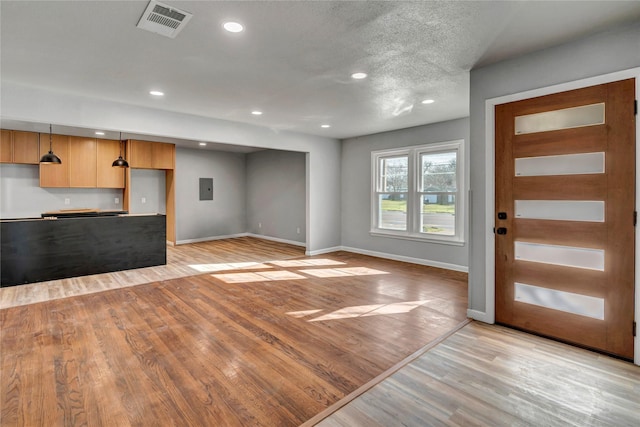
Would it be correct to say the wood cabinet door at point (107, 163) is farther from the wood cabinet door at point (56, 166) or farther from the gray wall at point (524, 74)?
the gray wall at point (524, 74)

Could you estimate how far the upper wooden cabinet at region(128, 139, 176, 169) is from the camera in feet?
23.5

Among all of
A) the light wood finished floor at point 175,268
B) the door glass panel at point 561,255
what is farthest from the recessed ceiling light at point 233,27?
the light wood finished floor at point 175,268

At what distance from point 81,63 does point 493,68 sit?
4112mm

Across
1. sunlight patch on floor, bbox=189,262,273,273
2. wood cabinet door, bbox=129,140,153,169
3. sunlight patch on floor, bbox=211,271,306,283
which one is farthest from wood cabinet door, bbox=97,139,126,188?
sunlight patch on floor, bbox=211,271,306,283

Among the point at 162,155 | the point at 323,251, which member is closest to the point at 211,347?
the point at 323,251

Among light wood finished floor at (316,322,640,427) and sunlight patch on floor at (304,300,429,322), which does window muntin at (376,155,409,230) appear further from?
light wood finished floor at (316,322,640,427)

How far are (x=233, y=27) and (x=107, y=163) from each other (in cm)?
636

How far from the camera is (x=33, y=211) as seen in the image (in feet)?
22.1

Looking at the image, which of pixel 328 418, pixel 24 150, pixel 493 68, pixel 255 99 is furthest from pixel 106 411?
pixel 24 150

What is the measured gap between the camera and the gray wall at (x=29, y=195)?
6.42 metres

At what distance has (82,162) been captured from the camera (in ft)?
22.6

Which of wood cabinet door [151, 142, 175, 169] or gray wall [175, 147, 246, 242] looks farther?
gray wall [175, 147, 246, 242]

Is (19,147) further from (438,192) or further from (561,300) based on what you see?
(561,300)

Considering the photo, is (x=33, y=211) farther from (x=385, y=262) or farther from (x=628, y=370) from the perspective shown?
(x=628, y=370)
